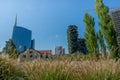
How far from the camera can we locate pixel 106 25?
21188mm

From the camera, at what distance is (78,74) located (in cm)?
464

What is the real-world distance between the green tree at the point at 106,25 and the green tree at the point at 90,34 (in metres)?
1.58

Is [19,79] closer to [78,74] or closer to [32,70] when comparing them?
[32,70]

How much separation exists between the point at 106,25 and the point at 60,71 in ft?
55.8

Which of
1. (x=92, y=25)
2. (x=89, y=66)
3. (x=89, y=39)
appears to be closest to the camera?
(x=89, y=66)

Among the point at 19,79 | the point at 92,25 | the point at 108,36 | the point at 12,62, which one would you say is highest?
the point at 92,25

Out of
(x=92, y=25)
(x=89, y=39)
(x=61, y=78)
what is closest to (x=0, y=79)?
(x=61, y=78)

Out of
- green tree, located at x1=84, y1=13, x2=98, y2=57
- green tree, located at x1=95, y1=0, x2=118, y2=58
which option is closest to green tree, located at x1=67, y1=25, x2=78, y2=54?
green tree, located at x1=84, y1=13, x2=98, y2=57

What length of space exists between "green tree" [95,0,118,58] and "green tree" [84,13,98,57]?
158 centimetres

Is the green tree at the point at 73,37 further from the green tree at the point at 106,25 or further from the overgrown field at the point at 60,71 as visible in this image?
the overgrown field at the point at 60,71

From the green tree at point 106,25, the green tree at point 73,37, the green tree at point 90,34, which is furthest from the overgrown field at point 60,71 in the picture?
the green tree at point 73,37

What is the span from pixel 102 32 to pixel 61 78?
55.4ft

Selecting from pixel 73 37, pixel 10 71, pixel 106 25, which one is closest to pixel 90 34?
pixel 106 25

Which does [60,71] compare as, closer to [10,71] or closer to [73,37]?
[10,71]
